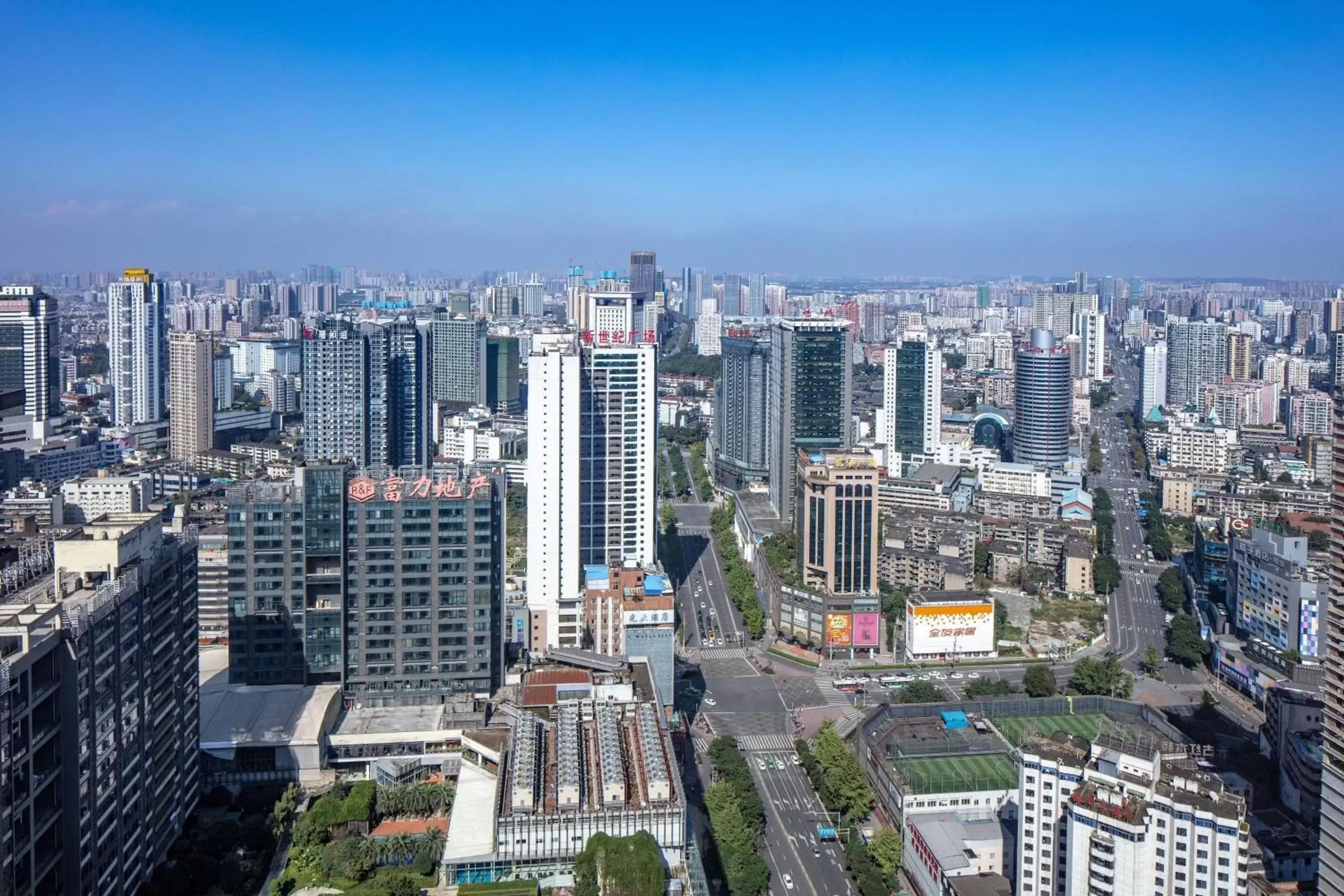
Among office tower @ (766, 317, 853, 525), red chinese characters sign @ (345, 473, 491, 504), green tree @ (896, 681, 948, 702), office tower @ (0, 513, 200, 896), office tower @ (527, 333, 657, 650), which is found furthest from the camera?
office tower @ (766, 317, 853, 525)

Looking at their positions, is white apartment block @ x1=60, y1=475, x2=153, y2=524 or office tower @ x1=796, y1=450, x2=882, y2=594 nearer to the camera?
office tower @ x1=796, y1=450, x2=882, y2=594

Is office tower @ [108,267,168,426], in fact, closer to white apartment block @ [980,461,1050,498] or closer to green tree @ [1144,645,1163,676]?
white apartment block @ [980,461,1050,498]

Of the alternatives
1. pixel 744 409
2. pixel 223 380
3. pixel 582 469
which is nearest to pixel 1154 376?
pixel 744 409

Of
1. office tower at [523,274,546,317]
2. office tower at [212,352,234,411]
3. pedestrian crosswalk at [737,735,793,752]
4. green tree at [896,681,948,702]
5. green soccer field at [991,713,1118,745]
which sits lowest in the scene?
pedestrian crosswalk at [737,735,793,752]

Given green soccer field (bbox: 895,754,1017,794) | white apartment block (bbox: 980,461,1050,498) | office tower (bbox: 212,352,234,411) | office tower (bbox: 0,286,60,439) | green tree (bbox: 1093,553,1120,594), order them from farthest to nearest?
office tower (bbox: 212,352,234,411)
office tower (bbox: 0,286,60,439)
white apartment block (bbox: 980,461,1050,498)
green tree (bbox: 1093,553,1120,594)
green soccer field (bbox: 895,754,1017,794)

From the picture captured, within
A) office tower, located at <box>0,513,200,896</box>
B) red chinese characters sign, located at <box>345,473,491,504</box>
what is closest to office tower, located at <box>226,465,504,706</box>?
red chinese characters sign, located at <box>345,473,491,504</box>

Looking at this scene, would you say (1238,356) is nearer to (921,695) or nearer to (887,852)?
(921,695)

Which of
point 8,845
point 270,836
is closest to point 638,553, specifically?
point 270,836
